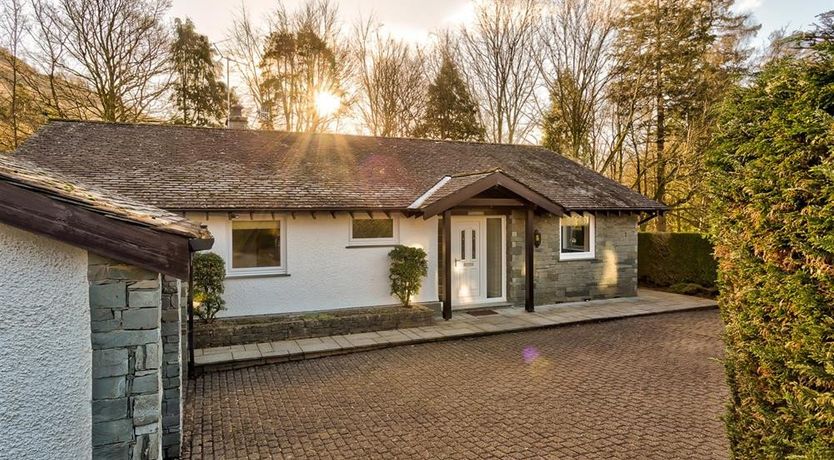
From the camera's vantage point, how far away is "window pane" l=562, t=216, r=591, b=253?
13836mm

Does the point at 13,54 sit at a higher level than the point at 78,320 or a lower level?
higher

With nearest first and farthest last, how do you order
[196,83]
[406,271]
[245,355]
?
[245,355]
[406,271]
[196,83]

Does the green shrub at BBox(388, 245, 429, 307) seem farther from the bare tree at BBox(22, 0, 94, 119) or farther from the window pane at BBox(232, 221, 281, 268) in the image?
the bare tree at BBox(22, 0, 94, 119)

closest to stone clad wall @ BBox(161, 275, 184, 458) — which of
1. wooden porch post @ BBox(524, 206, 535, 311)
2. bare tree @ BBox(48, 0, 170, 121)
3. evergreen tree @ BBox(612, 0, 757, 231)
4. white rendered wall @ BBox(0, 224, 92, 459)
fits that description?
white rendered wall @ BBox(0, 224, 92, 459)

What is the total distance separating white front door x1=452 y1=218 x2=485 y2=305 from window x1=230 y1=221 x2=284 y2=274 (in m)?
4.55

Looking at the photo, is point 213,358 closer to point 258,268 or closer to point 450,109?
point 258,268

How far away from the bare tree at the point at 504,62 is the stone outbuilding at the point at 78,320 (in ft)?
70.1

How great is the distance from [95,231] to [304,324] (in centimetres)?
697

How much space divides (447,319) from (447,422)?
5.44 meters

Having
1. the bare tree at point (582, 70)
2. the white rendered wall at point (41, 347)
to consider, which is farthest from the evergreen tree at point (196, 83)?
the white rendered wall at point (41, 347)

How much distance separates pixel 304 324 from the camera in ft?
31.3

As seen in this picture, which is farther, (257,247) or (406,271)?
(406,271)

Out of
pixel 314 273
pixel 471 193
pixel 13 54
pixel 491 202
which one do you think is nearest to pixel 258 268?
pixel 314 273

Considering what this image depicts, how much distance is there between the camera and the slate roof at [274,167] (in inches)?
408
